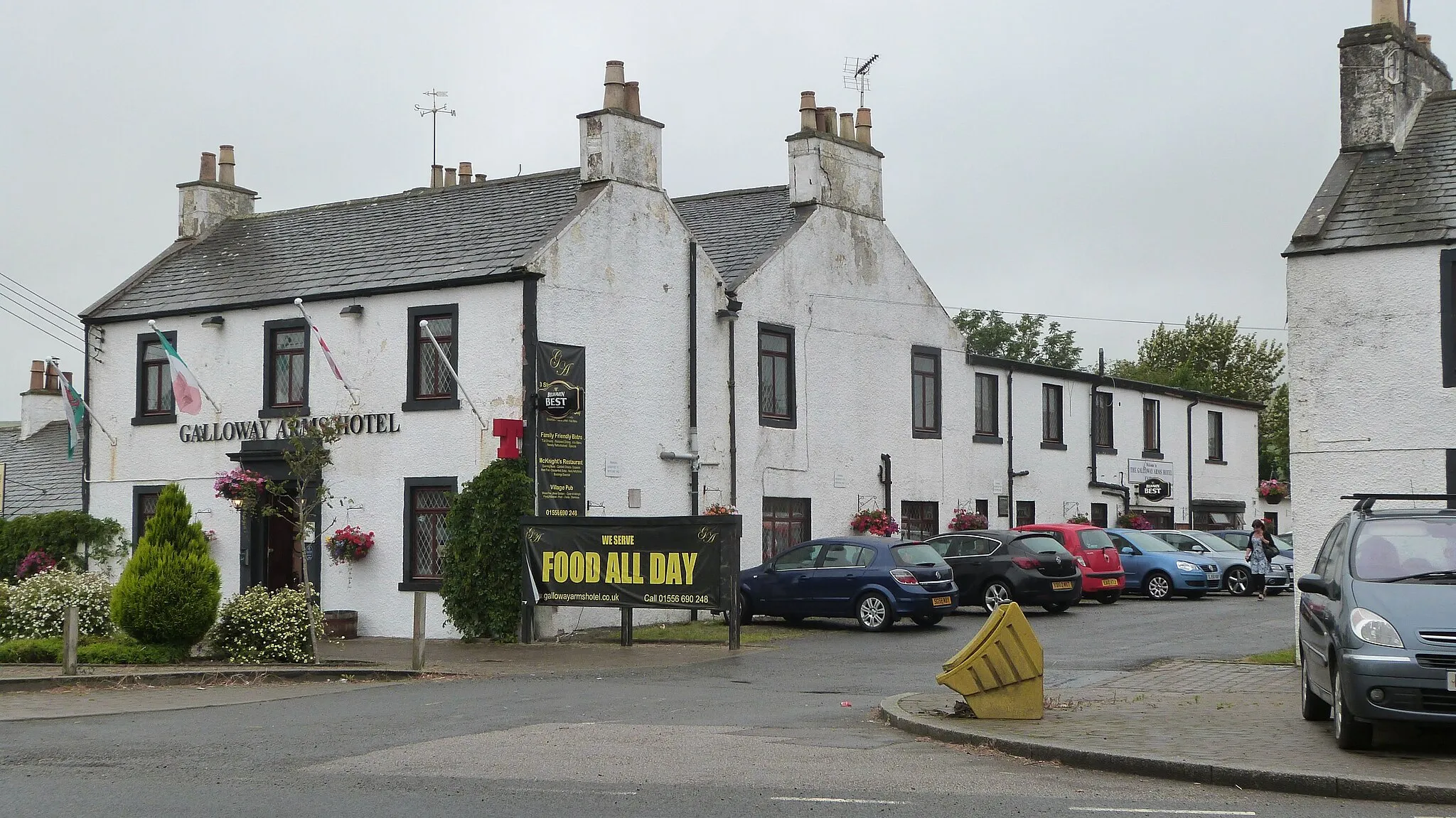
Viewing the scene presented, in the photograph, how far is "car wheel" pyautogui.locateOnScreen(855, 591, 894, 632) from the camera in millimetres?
24172

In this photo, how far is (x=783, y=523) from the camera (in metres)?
29.5

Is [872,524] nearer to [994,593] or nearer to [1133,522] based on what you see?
[994,593]

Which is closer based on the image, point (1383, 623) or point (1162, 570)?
point (1383, 623)

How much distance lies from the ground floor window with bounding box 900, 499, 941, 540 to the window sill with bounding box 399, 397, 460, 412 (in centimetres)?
1103

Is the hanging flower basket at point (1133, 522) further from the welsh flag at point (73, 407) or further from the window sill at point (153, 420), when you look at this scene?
the welsh flag at point (73, 407)

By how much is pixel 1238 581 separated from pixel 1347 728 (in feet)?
79.4

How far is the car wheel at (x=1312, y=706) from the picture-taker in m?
12.2

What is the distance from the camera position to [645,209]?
86.9ft

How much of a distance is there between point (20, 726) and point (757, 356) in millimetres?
17014

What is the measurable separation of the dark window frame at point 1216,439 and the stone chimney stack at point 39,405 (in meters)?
31.6

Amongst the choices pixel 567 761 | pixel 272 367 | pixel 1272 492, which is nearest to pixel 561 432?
pixel 272 367

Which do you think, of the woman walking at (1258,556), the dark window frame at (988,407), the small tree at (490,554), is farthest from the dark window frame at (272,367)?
the woman walking at (1258,556)

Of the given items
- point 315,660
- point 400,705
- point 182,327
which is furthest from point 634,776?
point 182,327

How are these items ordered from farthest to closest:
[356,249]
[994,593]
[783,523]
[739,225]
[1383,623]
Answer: [739,225], [783,523], [356,249], [994,593], [1383,623]
